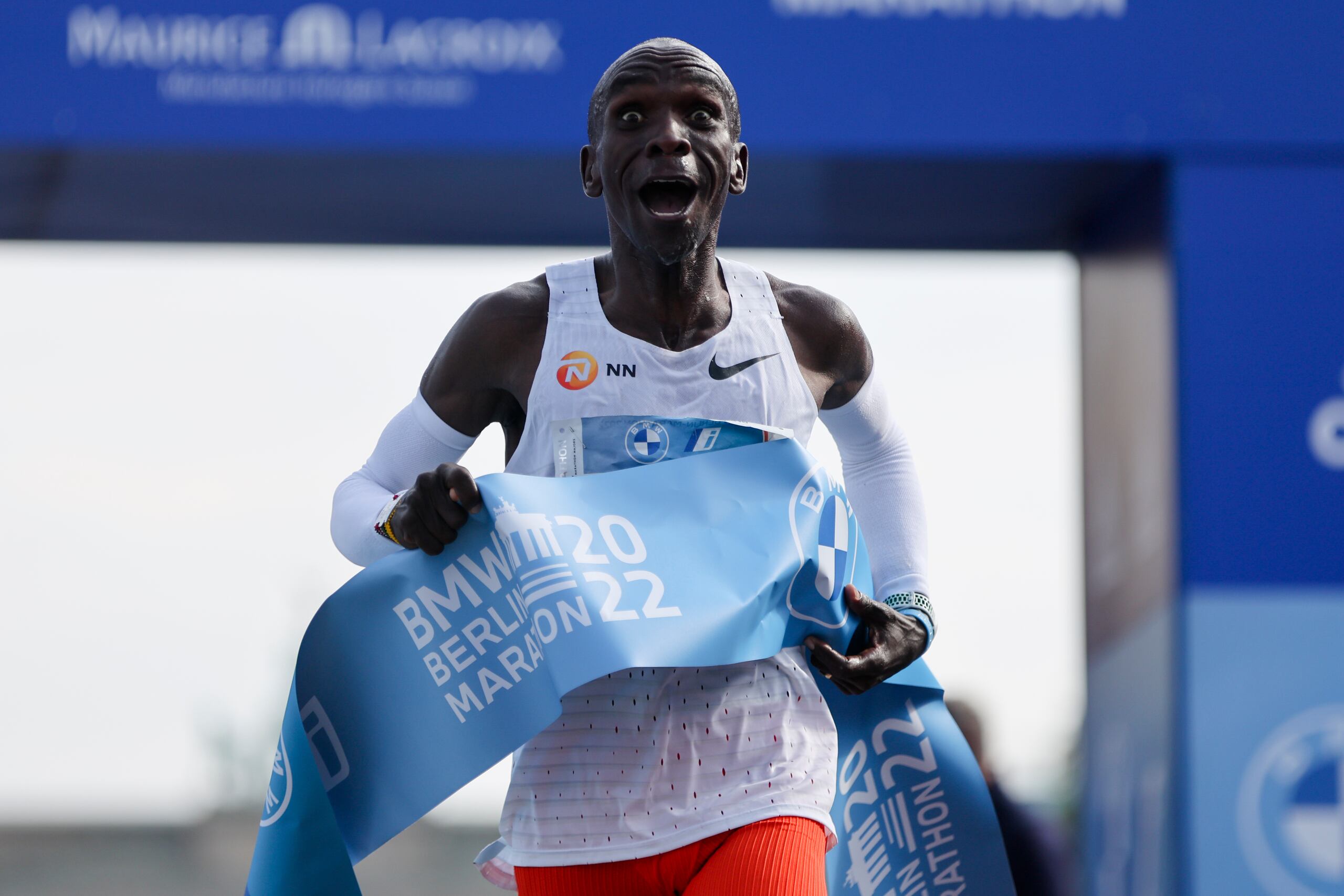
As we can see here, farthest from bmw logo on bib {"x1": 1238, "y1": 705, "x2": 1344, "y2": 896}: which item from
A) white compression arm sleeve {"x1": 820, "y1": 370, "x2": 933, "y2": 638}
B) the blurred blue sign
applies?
white compression arm sleeve {"x1": 820, "y1": 370, "x2": 933, "y2": 638}

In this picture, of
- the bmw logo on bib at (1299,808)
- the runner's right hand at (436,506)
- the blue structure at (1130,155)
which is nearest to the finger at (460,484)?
the runner's right hand at (436,506)

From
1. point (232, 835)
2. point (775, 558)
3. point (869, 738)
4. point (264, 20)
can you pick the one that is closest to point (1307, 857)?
point (869, 738)

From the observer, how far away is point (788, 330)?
2.29 m

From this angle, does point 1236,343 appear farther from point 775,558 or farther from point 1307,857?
point 775,558

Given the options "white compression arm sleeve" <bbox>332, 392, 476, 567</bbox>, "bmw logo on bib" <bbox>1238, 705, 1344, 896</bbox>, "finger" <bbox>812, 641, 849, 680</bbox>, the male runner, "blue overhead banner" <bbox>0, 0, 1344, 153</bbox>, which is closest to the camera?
the male runner

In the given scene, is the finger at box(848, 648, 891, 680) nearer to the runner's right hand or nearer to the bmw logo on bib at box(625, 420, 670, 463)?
the bmw logo on bib at box(625, 420, 670, 463)

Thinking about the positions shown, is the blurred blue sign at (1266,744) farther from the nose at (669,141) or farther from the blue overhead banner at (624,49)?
the nose at (669,141)

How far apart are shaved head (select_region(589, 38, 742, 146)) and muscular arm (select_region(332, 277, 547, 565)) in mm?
246

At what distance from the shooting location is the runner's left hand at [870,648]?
214cm

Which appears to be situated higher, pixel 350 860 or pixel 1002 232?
pixel 1002 232

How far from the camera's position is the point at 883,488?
245cm

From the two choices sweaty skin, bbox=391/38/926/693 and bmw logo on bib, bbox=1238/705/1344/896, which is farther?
bmw logo on bib, bbox=1238/705/1344/896

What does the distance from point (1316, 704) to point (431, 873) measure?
14.9 metres

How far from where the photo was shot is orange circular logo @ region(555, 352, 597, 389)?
2141mm
